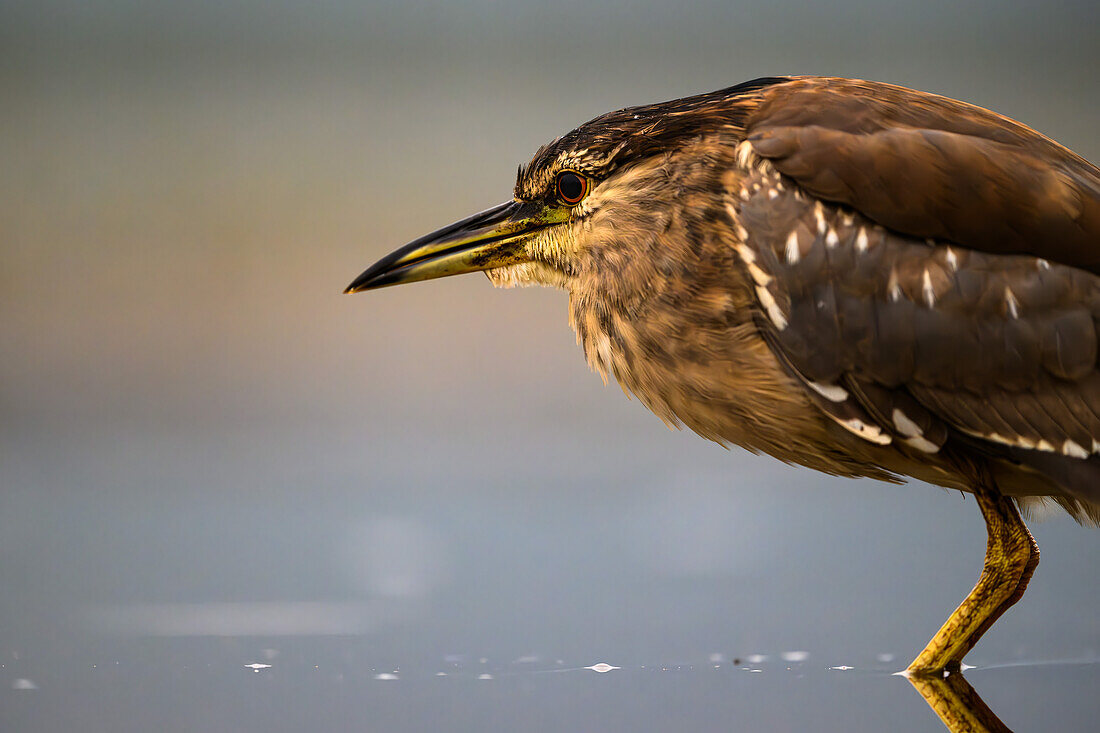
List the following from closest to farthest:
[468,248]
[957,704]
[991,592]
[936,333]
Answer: [936,333] → [957,704] → [991,592] → [468,248]

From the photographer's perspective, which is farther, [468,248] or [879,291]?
[468,248]

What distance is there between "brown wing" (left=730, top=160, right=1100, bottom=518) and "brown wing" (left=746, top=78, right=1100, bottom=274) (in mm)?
22

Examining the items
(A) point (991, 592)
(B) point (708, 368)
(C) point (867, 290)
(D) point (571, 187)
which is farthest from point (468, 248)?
(A) point (991, 592)

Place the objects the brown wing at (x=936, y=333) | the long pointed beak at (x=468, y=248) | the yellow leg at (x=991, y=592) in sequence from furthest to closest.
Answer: the long pointed beak at (x=468, y=248) → the yellow leg at (x=991, y=592) → the brown wing at (x=936, y=333)

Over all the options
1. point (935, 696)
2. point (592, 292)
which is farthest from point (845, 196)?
point (935, 696)

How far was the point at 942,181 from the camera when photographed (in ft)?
5.58

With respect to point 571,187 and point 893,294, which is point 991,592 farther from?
point 571,187

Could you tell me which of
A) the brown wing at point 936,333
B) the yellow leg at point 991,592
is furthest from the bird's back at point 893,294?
the yellow leg at point 991,592

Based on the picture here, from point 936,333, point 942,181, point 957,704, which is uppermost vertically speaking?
point 942,181

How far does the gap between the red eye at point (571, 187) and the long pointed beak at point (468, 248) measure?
45mm

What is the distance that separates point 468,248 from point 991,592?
3.58 feet

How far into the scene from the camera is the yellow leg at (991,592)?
1.90 m

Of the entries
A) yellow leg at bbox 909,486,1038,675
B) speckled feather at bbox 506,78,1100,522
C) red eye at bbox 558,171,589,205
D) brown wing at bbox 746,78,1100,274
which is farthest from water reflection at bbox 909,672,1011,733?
red eye at bbox 558,171,589,205

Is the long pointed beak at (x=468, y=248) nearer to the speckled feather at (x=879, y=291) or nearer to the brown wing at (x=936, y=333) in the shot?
the speckled feather at (x=879, y=291)
